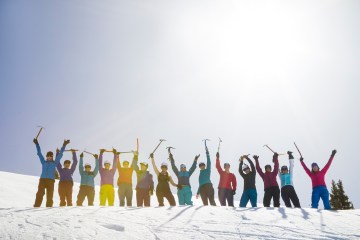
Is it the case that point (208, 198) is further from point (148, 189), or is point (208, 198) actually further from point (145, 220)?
point (145, 220)

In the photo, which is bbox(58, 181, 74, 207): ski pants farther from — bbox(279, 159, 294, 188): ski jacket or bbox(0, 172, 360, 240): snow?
bbox(279, 159, 294, 188): ski jacket

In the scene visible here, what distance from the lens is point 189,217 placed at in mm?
7969

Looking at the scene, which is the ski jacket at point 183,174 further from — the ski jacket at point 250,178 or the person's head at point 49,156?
the person's head at point 49,156

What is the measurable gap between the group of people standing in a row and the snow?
236 centimetres

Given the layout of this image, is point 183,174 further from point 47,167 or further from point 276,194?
point 47,167

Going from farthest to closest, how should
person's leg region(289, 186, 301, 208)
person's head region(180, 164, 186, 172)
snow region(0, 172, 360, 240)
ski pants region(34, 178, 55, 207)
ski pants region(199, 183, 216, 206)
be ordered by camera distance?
person's head region(180, 164, 186, 172)
ski pants region(199, 183, 216, 206)
person's leg region(289, 186, 301, 208)
ski pants region(34, 178, 55, 207)
snow region(0, 172, 360, 240)

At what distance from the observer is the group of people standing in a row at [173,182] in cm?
1140

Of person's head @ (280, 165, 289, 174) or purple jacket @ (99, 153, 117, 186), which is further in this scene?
purple jacket @ (99, 153, 117, 186)

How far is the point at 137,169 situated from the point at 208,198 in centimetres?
301

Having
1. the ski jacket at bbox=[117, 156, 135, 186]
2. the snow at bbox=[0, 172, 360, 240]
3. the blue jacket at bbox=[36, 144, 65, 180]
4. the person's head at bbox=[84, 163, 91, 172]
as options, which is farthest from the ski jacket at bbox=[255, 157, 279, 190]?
the blue jacket at bbox=[36, 144, 65, 180]

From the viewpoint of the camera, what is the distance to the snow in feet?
20.2

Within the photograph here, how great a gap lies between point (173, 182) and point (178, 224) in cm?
479

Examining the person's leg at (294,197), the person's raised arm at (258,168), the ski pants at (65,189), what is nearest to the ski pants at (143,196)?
the ski pants at (65,189)

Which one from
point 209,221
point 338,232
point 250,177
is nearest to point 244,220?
point 209,221
